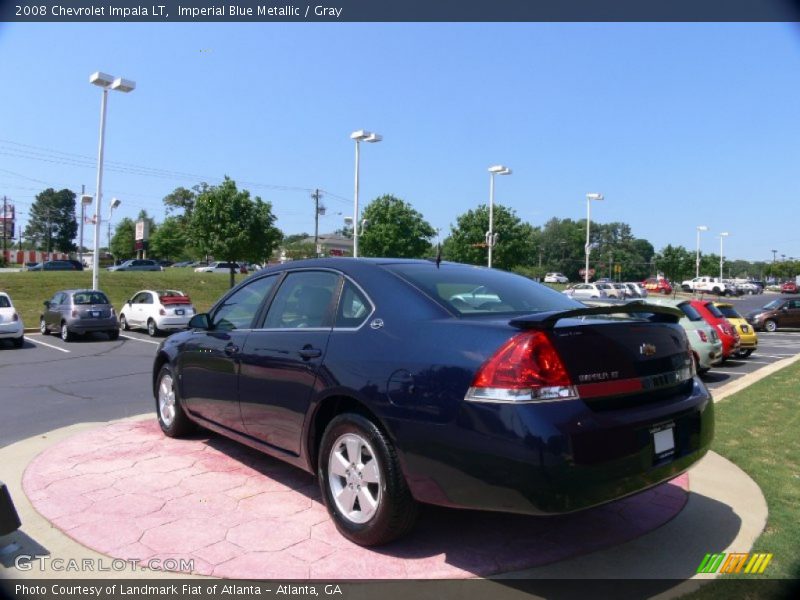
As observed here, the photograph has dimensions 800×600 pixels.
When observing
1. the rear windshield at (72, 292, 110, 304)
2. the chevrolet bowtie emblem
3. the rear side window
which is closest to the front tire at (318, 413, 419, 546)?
the rear side window

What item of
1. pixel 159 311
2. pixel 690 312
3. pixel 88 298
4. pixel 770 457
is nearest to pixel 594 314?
pixel 770 457

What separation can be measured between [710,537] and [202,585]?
292 centimetres

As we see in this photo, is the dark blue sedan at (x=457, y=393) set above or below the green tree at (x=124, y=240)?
below

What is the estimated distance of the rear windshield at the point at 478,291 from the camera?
11.4ft

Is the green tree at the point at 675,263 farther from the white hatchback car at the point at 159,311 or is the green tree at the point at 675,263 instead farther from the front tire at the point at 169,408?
the front tire at the point at 169,408

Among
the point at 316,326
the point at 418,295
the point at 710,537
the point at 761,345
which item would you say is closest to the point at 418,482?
the point at 418,295

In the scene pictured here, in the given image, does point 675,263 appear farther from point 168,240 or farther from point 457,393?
point 457,393

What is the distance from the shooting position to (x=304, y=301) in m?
4.14

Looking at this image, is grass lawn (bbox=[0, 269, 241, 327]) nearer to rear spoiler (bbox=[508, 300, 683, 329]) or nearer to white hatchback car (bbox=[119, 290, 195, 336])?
white hatchback car (bbox=[119, 290, 195, 336])

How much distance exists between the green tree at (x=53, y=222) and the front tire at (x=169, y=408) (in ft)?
422

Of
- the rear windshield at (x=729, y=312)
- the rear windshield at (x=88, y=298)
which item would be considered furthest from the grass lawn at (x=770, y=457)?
the rear windshield at (x=88, y=298)

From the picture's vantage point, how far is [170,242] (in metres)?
80.2

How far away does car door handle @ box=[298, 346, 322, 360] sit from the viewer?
12.0ft

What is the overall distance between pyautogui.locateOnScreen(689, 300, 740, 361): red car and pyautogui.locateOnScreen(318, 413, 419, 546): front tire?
11.2m
